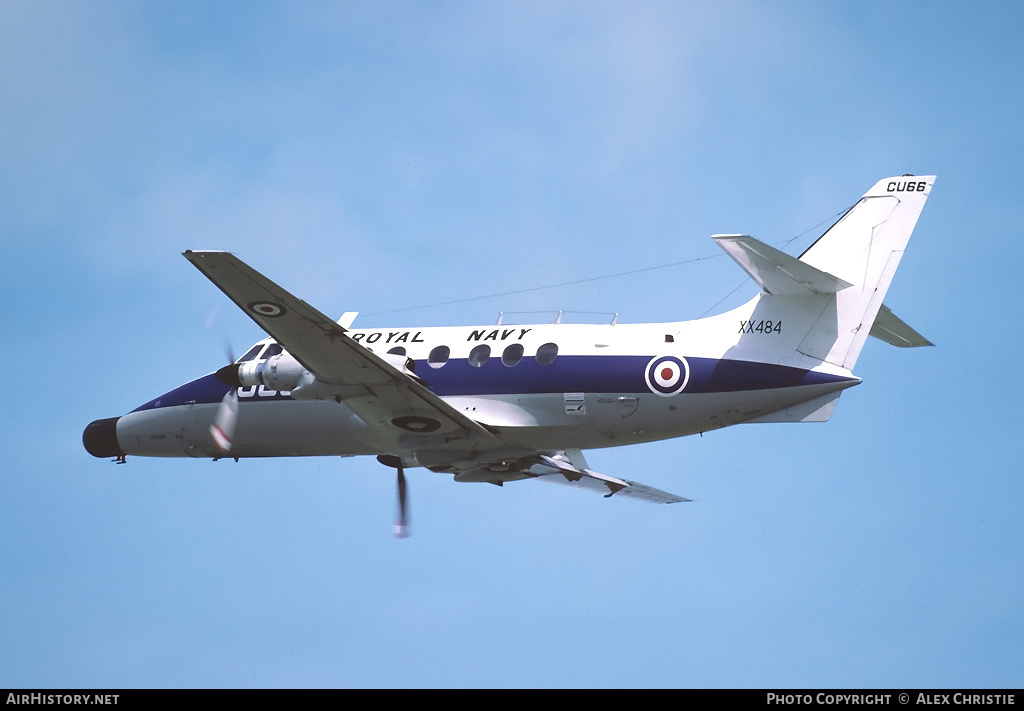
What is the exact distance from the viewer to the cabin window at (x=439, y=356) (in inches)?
1138

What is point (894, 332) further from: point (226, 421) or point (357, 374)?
point (226, 421)

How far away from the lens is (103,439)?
108ft

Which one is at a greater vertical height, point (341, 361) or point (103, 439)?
point (103, 439)

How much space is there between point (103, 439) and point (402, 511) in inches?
316

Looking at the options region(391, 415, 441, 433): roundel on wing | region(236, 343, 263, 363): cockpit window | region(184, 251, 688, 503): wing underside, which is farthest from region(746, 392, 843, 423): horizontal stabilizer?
region(236, 343, 263, 363): cockpit window

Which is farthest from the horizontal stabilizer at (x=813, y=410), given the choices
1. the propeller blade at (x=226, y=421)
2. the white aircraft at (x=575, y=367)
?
the propeller blade at (x=226, y=421)

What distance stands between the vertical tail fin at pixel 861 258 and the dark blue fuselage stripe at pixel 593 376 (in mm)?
760

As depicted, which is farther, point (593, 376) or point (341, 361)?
point (593, 376)

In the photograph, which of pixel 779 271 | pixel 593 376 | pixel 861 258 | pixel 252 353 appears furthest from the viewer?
pixel 252 353

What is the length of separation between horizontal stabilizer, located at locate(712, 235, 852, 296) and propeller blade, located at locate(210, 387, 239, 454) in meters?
13.1

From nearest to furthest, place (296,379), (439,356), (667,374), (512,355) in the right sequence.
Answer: (667,374), (296,379), (512,355), (439,356)

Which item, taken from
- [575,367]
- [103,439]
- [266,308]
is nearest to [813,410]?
[575,367]
